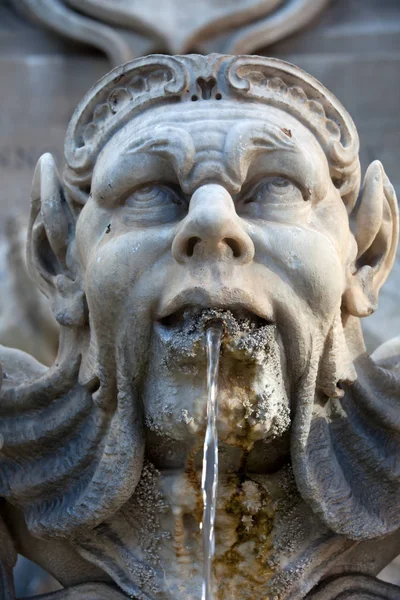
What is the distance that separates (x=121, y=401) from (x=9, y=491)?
1.17 ft

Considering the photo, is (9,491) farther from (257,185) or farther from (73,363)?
(257,185)

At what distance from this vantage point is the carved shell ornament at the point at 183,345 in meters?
1.70

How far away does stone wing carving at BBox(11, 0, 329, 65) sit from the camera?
9.23 feet

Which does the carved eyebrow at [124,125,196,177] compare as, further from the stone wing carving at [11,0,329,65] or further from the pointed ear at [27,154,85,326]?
the stone wing carving at [11,0,329,65]

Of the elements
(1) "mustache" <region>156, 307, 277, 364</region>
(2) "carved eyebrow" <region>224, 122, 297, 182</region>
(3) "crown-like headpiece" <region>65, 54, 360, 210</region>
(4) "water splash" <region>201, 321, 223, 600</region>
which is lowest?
(4) "water splash" <region>201, 321, 223, 600</region>

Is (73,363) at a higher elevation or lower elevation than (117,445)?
higher

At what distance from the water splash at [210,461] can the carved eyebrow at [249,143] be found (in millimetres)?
272

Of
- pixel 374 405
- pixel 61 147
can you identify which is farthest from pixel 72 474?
pixel 61 147

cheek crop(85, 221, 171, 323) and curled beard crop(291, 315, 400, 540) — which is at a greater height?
cheek crop(85, 221, 171, 323)

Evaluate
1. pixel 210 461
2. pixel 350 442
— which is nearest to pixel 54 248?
pixel 210 461

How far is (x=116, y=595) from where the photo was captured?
76.7 inches

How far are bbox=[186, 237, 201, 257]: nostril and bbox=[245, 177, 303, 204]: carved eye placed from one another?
16 centimetres

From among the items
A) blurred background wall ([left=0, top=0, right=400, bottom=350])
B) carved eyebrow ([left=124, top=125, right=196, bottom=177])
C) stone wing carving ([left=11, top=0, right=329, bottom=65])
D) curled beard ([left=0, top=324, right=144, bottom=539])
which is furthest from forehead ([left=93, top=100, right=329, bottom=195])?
blurred background wall ([left=0, top=0, right=400, bottom=350])

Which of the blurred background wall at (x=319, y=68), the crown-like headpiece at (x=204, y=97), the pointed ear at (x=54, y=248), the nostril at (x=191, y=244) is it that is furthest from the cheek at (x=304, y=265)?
the blurred background wall at (x=319, y=68)
